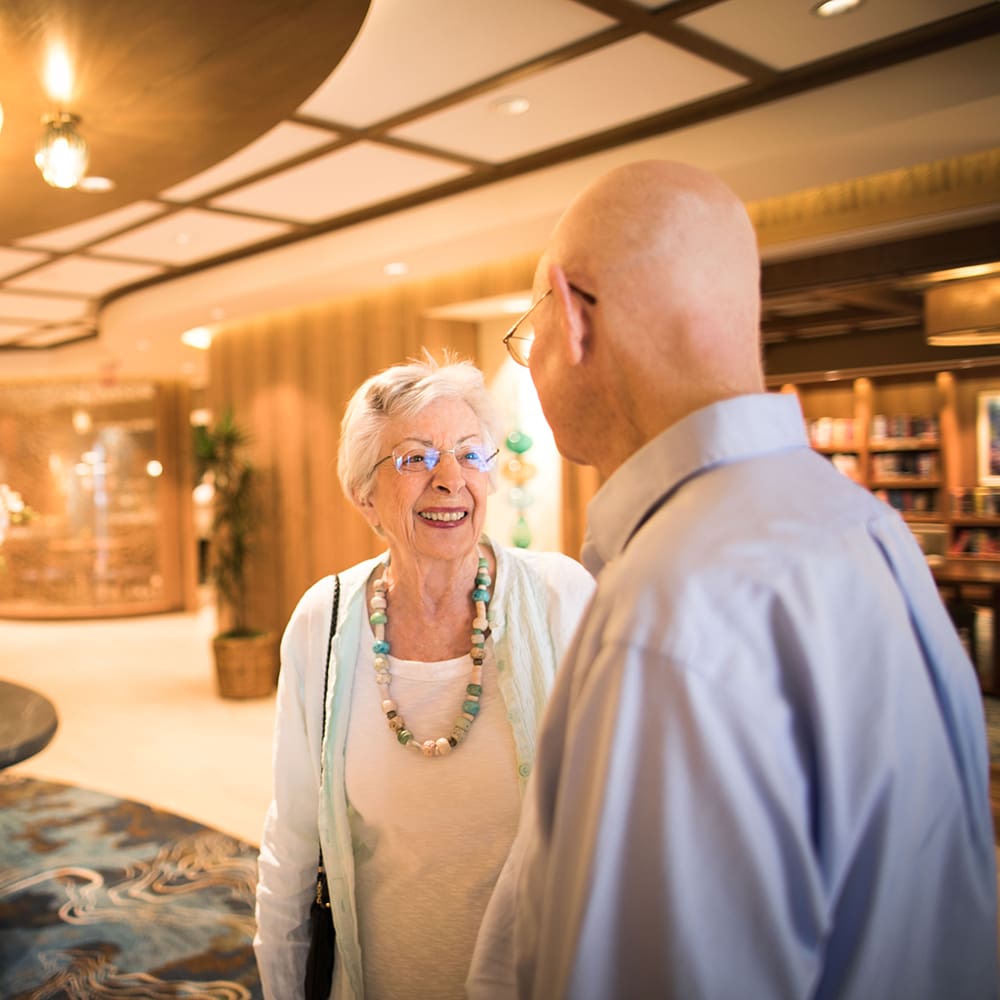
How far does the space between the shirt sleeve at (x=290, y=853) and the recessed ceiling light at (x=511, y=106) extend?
9.75 ft

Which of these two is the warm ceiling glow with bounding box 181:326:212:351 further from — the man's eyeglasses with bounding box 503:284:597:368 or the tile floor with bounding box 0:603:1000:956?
the man's eyeglasses with bounding box 503:284:597:368

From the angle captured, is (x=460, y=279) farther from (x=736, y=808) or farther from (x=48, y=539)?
(x=48, y=539)

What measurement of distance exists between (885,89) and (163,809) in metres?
5.03

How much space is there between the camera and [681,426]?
2.78 feet

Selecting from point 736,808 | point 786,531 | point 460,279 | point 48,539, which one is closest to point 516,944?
point 736,808

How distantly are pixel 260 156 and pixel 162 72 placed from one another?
170 centimetres

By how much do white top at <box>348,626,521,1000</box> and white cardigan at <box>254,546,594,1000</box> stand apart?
0.04 metres

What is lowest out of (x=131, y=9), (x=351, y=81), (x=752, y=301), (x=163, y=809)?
(x=163, y=809)

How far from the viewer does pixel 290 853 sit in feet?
5.77

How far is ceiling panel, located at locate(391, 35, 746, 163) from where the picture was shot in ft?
11.7

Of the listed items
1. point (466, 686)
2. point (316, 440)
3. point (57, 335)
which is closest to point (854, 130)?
point (466, 686)

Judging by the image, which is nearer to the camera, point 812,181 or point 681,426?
point 681,426

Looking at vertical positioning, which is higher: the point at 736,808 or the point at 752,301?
the point at 752,301

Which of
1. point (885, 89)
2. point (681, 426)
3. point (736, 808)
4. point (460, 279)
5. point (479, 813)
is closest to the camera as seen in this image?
point (736, 808)
